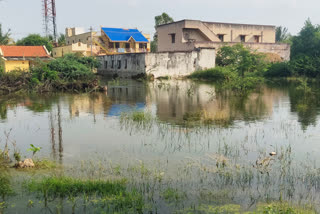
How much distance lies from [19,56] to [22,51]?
947 millimetres

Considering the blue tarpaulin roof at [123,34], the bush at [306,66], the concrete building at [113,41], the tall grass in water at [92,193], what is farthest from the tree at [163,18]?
the tall grass in water at [92,193]

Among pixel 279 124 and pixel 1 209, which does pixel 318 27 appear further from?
pixel 1 209

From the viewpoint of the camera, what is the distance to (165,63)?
28.1m

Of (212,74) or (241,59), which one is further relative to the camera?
(241,59)

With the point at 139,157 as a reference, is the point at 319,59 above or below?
above

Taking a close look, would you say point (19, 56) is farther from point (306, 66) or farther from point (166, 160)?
point (166, 160)

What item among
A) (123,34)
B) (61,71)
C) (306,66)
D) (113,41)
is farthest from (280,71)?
(123,34)

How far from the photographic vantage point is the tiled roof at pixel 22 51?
93.3 feet

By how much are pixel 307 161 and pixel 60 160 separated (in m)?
5.03

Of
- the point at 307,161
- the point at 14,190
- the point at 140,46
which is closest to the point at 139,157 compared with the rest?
the point at 14,190

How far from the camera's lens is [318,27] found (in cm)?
3069

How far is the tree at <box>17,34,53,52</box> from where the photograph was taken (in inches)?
1791

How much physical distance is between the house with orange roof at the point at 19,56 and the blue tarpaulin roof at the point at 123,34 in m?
15.9

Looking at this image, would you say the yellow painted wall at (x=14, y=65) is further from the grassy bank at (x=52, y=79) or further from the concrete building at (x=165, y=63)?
the concrete building at (x=165, y=63)
